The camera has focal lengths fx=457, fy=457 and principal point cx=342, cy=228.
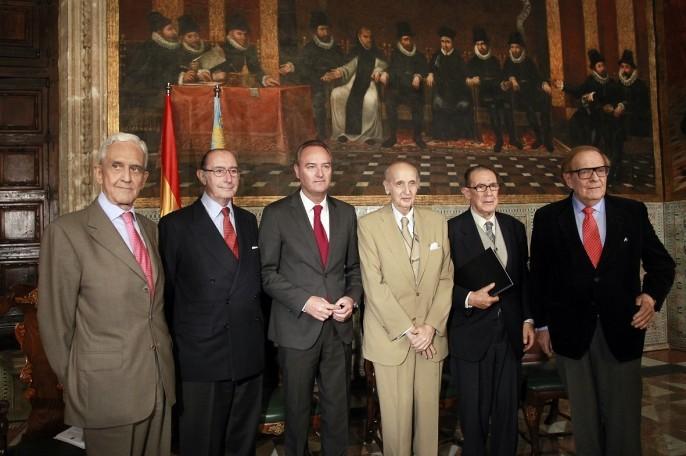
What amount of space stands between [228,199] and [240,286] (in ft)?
1.82

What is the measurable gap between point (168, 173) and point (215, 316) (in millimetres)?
2717

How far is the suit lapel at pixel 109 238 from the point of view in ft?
6.79

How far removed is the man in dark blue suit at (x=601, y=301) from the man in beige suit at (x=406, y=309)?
682 mm

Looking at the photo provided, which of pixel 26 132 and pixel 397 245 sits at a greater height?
pixel 26 132

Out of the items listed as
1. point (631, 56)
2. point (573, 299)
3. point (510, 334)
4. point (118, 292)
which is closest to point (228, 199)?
point (118, 292)

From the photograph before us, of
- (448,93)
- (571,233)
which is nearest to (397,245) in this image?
(571,233)

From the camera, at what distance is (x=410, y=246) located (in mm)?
2885

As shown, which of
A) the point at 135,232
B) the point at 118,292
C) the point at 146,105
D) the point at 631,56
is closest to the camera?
the point at 118,292

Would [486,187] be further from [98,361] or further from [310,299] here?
[98,361]

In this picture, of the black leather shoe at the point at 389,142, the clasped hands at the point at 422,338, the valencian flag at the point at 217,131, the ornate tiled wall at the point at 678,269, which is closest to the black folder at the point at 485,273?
the clasped hands at the point at 422,338

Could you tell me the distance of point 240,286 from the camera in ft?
8.82

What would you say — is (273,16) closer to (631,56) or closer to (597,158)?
(597,158)

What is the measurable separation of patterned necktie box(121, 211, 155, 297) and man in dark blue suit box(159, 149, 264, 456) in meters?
0.40

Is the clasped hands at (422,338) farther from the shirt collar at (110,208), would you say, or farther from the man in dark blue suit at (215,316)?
the shirt collar at (110,208)
